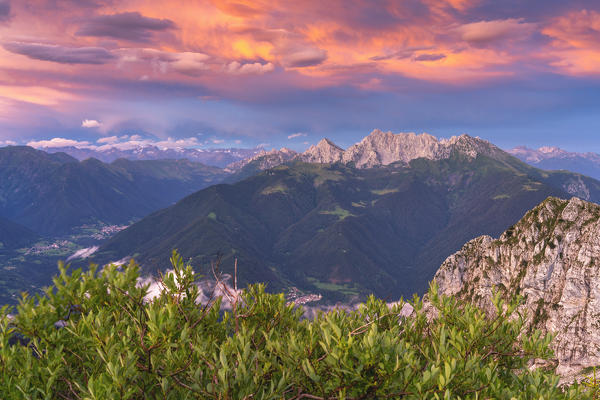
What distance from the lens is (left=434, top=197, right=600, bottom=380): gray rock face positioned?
15525 cm

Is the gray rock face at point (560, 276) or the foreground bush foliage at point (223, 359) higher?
the foreground bush foliage at point (223, 359)

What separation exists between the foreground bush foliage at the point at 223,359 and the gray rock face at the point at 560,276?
145m

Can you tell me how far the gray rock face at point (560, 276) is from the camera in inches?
6112

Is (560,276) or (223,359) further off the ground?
(223,359)

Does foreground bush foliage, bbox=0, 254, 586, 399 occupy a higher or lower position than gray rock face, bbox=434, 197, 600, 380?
higher

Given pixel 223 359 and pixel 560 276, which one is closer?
pixel 223 359

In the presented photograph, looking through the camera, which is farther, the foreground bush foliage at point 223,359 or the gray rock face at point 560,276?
the gray rock face at point 560,276

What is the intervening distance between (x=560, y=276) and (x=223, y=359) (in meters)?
209

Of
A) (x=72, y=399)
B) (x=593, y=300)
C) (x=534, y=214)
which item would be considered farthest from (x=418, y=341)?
(x=534, y=214)

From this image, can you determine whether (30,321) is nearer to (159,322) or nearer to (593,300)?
(159,322)

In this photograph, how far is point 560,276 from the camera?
Result: 171750 millimetres

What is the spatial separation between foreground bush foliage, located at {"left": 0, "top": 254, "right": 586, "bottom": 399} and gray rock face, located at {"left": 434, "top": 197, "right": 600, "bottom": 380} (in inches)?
5697

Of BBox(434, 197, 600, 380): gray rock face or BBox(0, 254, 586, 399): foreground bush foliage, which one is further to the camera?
BBox(434, 197, 600, 380): gray rock face

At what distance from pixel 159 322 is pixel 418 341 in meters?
14.6
